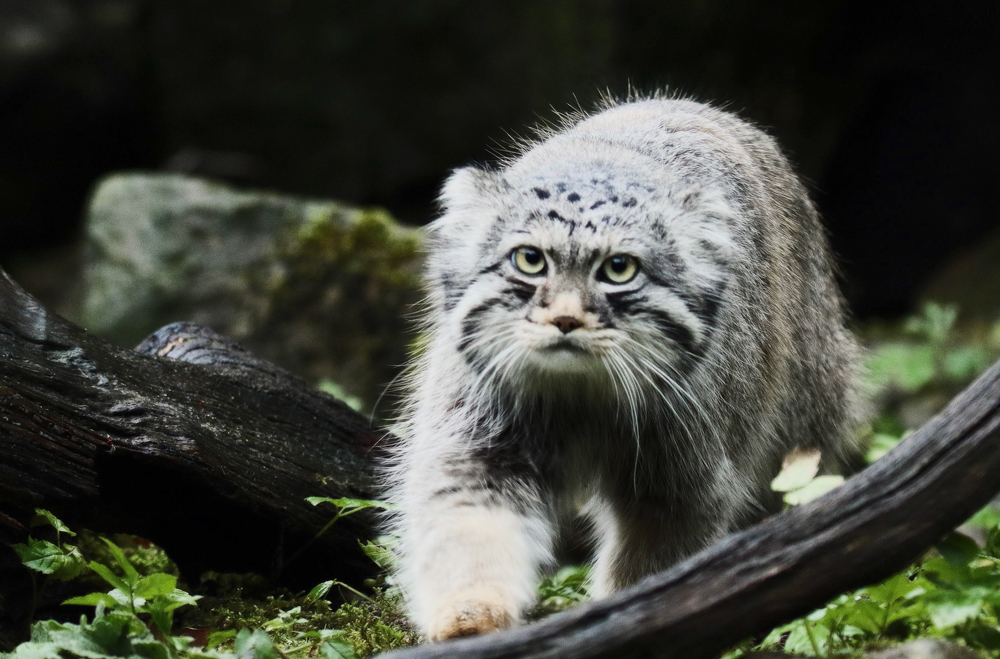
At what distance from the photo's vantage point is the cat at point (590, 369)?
3711 mm

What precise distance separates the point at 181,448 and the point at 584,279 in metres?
1.72

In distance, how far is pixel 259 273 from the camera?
832 cm

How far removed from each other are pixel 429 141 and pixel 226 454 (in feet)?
22.2

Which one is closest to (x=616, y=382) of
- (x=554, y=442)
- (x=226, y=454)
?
(x=554, y=442)

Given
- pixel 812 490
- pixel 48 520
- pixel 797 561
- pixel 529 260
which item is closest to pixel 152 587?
pixel 48 520

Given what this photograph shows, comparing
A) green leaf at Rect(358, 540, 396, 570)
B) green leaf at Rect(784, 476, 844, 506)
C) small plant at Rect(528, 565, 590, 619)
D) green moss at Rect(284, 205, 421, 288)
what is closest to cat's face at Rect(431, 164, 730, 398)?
green leaf at Rect(784, 476, 844, 506)

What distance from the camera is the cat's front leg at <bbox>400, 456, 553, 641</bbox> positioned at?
11.7 ft

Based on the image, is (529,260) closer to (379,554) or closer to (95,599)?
(379,554)

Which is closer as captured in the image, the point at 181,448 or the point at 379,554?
the point at 181,448

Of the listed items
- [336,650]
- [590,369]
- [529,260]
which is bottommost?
[336,650]

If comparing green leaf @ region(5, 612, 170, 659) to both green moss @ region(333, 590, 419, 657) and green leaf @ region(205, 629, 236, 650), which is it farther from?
green moss @ region(333, 590, 419, 657)

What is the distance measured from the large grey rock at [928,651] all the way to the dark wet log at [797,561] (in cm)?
41

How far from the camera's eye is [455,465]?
13.5 ft

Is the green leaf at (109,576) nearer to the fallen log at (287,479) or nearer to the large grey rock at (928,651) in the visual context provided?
the fallen log at (287,479)
